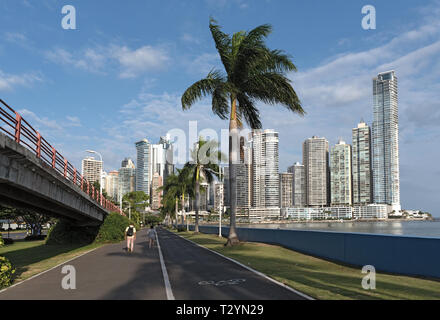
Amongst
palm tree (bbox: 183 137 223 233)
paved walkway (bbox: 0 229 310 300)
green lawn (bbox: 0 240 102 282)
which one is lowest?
green lawn (bbox: 0 240 102 282)

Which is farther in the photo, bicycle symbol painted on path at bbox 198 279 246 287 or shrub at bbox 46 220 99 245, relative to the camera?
shrub at bbox 46 220 99 245

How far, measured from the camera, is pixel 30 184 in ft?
51.8

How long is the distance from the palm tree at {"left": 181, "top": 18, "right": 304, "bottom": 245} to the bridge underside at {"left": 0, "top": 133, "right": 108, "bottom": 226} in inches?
365

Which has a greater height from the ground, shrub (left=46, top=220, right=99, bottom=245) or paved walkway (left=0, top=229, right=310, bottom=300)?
paved walkway (left=0, top=229, right=310, bottom=300)

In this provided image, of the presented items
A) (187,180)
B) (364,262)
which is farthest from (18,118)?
(187,180)

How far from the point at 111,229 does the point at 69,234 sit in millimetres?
4206

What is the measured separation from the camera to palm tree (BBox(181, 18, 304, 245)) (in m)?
24.2

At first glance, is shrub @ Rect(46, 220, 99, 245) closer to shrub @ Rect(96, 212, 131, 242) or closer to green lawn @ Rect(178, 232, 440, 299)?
shrub @ Rect(96, 212, 131, 242)

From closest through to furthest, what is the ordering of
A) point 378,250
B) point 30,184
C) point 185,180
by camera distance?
point 378,250
point 30,184
point 185,180

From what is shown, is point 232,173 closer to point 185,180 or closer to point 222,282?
point 222,282

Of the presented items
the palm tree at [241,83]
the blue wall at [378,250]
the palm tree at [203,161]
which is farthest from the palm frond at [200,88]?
the palm tree at [203,161]

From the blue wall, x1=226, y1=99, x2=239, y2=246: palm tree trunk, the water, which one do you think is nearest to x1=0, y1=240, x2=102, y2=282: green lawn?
x1=226, y1=99, x2=239, y2=246: palm tree trunk

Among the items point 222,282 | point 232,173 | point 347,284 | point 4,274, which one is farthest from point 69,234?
point 347,284

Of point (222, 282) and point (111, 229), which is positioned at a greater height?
point (222, 282)
